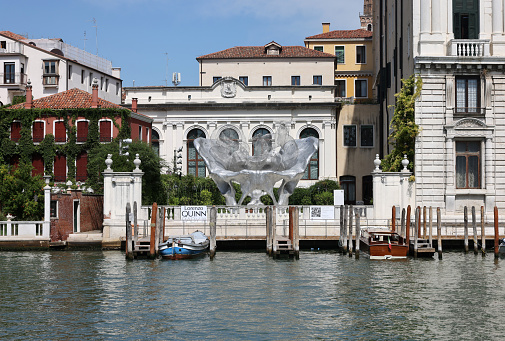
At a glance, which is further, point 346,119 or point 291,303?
point 346,119

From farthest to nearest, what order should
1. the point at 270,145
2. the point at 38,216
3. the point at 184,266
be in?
the point at 270,145 → the point at 38,216 → the point at 184,266

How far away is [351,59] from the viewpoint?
225 feet

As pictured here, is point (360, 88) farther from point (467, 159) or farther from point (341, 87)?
A: point (467, 159)

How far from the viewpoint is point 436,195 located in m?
40.0

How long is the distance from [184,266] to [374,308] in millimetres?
10416

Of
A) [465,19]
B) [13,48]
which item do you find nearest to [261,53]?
[13,48]

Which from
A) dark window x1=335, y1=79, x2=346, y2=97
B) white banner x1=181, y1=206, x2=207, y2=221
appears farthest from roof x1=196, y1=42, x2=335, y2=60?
white banner x1=181, y1=206, x2=207, y2=221

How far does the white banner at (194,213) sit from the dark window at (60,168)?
1925cm

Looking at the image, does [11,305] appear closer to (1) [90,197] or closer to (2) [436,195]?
(1) [90,197]

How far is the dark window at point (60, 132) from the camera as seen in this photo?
53.5 m

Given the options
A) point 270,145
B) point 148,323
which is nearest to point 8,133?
point 270,145

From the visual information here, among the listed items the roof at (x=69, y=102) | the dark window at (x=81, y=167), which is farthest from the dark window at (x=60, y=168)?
the roof at (x=69, y=102)

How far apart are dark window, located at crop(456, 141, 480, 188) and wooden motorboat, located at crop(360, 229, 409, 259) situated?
7.49m

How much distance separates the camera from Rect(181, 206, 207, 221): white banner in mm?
36312
